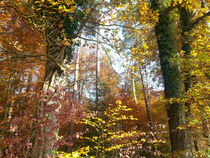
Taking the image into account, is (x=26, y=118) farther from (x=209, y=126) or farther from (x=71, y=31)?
(x=209, y=126)

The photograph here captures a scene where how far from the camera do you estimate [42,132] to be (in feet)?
6.53

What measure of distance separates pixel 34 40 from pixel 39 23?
2867mm

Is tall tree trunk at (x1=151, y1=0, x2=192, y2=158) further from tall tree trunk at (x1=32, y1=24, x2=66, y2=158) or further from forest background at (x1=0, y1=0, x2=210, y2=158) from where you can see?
tall tree trunk at (x1=32, y1=24, x2=66, y2=158)

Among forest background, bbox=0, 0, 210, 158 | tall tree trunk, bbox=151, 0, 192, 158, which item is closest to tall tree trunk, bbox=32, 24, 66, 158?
forest background, bbox=0, 0, 210, 158

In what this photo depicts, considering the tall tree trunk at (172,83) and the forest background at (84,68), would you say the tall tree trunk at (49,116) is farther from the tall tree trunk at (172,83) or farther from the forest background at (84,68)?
the tall tree trunk at (172,83)

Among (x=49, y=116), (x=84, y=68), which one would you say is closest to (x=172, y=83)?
(x=84, y=68)

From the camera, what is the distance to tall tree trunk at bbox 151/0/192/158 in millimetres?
3695

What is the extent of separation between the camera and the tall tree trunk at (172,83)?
3695mm

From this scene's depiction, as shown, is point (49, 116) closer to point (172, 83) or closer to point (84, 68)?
point (84, 68)

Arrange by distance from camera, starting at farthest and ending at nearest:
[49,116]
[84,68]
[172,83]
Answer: [172,83] → [84,68] → [49,116]

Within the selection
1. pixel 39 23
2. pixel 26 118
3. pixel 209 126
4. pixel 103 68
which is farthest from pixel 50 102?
pixel 103 68

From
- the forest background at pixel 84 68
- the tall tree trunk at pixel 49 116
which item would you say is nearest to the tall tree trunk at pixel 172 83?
the forest background at pixel 84 68

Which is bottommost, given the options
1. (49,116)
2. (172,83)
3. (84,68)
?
(49,116)

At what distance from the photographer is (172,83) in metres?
4.27
